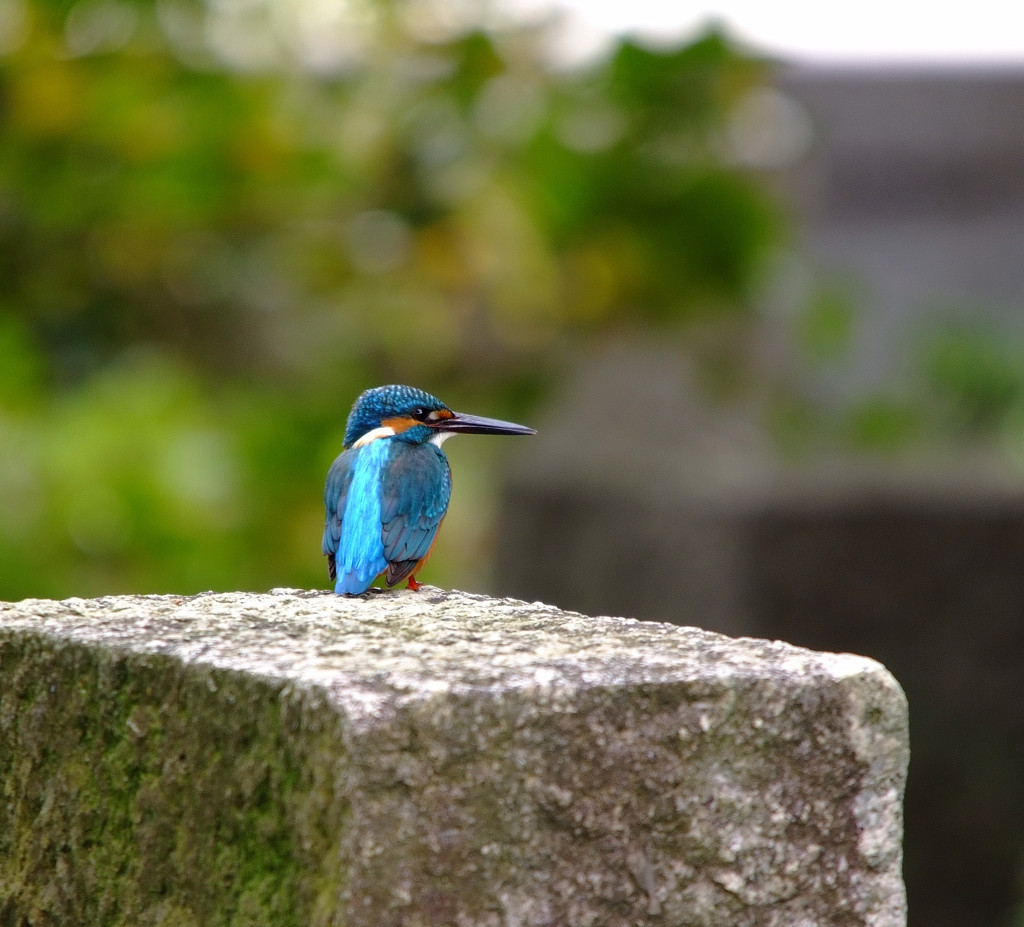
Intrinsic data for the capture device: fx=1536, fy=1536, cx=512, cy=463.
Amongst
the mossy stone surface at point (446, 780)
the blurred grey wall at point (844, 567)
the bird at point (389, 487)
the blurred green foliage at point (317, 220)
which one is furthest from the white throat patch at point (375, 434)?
the blurred grey wall at point (844, 567)

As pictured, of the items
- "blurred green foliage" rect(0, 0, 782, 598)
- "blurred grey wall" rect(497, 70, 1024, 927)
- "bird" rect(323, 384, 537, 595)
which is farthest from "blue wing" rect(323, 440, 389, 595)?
"blurred grey wall" rect(497, 70, 1024, 927)

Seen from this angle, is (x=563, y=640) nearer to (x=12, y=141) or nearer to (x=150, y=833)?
(x=150, y=833)

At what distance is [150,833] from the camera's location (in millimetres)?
1377

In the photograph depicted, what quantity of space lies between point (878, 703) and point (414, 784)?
446 millimetres

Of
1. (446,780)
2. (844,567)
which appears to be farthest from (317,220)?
(446,780)

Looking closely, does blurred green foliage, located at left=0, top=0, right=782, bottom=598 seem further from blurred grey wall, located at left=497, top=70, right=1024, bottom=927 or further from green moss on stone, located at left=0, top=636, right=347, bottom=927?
green moss on stone, located at left=0, top=636, right=347, bottom=927

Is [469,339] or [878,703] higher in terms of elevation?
[469,339]

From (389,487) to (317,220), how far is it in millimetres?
4430

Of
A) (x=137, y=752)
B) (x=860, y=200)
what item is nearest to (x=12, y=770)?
(x=137, y=752)

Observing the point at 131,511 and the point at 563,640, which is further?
the point at 131,511

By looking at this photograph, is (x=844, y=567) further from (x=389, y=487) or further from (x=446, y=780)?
(x=446, y=780)

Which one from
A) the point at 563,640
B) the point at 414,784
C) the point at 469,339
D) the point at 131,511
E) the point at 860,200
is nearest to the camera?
the point at 414,784

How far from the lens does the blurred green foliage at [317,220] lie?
5875 mm

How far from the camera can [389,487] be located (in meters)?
2.41
